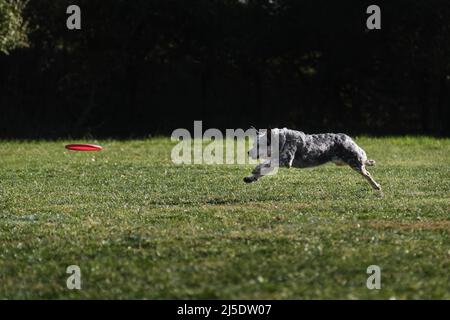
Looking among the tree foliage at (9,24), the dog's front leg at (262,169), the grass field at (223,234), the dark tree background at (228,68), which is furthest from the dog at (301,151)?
the dark tree background at (228,68)

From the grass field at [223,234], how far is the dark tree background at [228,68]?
60.4 feet

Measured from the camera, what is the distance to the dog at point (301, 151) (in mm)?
14477

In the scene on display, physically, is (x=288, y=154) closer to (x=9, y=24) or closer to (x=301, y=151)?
(x=301, y=151)

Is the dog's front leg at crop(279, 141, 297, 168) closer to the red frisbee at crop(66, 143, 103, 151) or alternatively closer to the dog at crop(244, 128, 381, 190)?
the dog at crop(244, 128, 381, 190)

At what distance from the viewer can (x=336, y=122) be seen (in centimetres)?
3834

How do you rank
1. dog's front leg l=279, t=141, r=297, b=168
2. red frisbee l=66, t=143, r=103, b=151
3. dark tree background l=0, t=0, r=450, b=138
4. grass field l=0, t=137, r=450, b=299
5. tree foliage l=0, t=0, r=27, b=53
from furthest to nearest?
dark tree background l=0, t=0, r=450, b=138
tree foliage l=0, t=0, r=27, b=53
red frisbee l=66, t=143, r=103, b=151
dog's front leg l=279, t=141, r=297, b=168
grass field l=0, t=137, r=450, b=299

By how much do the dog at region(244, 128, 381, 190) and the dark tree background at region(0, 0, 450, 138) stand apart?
20763 mm

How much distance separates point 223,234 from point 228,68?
2879 cm

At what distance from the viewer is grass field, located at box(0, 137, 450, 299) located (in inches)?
334

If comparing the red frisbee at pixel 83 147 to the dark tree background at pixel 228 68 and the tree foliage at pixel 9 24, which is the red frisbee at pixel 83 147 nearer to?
the tree foliage at pixel 9 24

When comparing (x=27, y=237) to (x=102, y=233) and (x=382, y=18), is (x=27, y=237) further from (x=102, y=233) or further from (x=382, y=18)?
(x=382, y=18)

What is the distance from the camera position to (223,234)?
10.8 meters

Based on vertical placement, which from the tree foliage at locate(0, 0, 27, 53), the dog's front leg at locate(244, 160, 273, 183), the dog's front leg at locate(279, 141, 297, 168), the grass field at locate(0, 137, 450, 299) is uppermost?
the tree foliage at locate(0, 0, 27, 53)

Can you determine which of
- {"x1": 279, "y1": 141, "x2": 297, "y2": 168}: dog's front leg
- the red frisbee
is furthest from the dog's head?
the red frisbee
